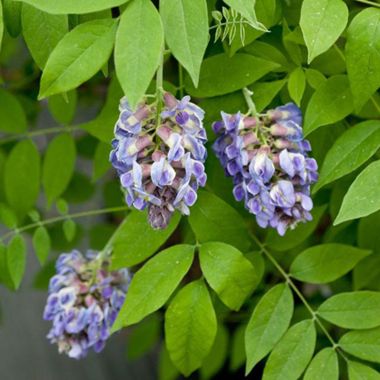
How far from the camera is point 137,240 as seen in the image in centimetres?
124

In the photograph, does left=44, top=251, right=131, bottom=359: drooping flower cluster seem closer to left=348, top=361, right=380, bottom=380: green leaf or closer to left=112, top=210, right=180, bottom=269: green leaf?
left=112, top=210, right=180, bottom=269: green leaf

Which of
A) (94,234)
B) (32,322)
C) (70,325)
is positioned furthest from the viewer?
(32,322)

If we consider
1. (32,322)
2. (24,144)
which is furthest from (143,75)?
(32,322)

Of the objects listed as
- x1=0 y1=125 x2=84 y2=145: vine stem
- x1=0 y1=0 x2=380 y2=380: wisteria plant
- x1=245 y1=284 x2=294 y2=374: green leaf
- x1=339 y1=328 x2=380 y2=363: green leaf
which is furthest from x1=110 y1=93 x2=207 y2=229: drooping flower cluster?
x1=0 y1=125 x2=84 y2=145: vine stem

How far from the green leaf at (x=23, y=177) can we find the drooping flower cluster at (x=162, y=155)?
0.58m

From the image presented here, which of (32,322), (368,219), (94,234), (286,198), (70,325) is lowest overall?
(32,322)

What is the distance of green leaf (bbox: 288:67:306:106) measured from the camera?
1140mm

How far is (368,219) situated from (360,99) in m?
0.30

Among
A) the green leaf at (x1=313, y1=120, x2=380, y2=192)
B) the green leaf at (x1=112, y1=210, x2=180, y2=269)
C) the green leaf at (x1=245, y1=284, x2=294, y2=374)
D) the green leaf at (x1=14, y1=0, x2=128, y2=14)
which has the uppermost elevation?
the green leaf at (x1=14, y1=0, x2=128, y2=14)

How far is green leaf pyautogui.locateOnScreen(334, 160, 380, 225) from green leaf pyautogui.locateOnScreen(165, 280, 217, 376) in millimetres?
257

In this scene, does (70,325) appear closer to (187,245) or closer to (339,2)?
(187,245)

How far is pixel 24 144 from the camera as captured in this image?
1.58 meters

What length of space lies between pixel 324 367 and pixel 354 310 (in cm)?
10

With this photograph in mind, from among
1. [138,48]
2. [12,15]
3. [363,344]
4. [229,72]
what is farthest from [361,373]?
[12,15]
